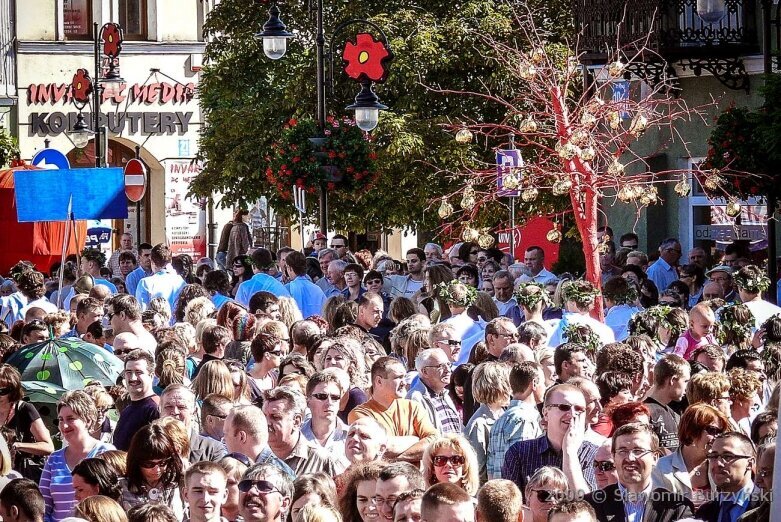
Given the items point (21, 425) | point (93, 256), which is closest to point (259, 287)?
point (93, 256)

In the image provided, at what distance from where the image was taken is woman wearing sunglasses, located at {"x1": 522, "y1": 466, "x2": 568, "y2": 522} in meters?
7.10

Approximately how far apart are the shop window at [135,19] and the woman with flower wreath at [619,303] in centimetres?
2643

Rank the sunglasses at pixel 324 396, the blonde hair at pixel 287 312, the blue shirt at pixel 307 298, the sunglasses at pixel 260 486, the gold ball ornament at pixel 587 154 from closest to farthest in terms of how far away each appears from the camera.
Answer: the sunglasses at pixel 260 486 → the sunglasses at pixel 324 396 → the gold ball ornament at pixel 587 154 → the blonde hair at pixel 287 312 → the blue shirt at pixel 307 298

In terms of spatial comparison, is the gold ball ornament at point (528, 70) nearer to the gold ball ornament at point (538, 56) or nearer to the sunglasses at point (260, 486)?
the gold ball ornament at point (538, 56)

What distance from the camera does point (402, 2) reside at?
26500mm

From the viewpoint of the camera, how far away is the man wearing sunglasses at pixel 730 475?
7.36 m

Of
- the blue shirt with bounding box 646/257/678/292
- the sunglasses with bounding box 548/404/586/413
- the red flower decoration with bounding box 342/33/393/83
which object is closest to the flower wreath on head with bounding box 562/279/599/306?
the sunglasses with bounding box 548/404/586/413

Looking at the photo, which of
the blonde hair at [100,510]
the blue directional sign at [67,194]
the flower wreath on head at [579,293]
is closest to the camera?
the blonde hair at [100,510]

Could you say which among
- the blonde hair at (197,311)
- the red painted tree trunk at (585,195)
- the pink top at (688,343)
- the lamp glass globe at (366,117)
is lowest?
the pink top at (688,343)

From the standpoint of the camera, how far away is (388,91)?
86.1ft

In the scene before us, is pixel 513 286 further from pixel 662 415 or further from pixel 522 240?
pixel 522 240

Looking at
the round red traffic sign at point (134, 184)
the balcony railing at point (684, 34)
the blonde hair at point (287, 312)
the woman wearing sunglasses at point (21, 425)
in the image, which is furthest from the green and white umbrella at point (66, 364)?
the balcony railing at point (684, 34)

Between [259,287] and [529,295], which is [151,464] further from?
[259,287]

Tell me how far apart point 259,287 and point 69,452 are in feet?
24.9
